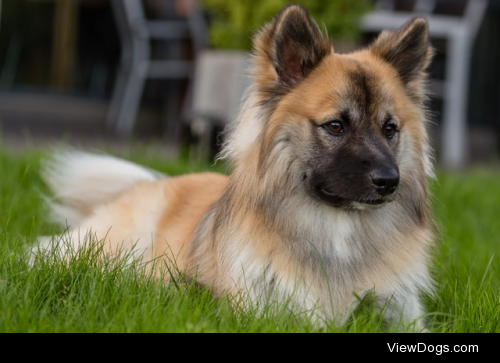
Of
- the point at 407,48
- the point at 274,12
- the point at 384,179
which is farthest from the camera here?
the point at 274,12

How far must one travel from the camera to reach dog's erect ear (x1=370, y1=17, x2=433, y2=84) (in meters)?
3.02

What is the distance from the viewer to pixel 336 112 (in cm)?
268

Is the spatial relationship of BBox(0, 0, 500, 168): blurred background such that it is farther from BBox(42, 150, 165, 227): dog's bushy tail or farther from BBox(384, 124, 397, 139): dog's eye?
Result: BBox(384, 124, 397, 139): dog's eye

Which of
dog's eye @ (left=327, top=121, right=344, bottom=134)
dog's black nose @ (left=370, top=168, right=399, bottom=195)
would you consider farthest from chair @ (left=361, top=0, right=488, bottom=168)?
dog's black nose @ (left=370, top=168, right=399, bottom=195)

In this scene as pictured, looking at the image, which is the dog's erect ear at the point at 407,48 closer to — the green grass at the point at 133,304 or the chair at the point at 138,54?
the green grass at the point at 133,304

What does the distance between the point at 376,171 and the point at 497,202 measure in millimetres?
3818

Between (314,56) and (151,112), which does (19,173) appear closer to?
(314,56)

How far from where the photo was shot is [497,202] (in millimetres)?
5883

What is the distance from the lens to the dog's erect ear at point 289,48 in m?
2.74

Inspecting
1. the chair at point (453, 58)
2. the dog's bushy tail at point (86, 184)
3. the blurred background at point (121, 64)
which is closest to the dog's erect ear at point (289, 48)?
the dog's bushy tail at point (86, 184)

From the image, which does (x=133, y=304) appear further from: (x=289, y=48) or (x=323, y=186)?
(x=289, y=48)
